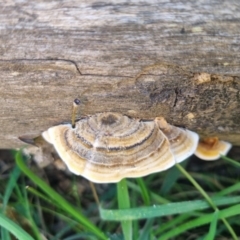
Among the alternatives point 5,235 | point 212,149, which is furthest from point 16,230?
point 212,149

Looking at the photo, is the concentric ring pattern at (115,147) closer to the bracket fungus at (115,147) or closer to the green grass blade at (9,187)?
the bracket fungus at (115,147)

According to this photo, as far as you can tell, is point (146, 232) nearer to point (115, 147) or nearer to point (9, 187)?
point (115, 147)

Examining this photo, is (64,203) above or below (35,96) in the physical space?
below

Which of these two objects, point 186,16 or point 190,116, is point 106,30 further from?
point 190,116

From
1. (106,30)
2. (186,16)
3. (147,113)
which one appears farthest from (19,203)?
(186,16)

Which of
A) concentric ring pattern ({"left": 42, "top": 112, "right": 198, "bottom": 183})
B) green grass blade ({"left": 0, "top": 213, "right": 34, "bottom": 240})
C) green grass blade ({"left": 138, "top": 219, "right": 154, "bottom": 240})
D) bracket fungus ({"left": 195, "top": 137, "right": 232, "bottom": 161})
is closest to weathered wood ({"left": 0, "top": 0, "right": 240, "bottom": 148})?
concentric ring pattern ({"left": 42, "top": 112, "right": 198, "bottom": 183})

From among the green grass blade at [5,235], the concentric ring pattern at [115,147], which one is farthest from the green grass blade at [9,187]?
the concentric ring pattern at [115,147]

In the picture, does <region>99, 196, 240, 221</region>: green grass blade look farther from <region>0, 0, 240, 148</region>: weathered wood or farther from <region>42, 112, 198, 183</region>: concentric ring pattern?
<region>0, 0, 240, 148</region>: weathered wood
